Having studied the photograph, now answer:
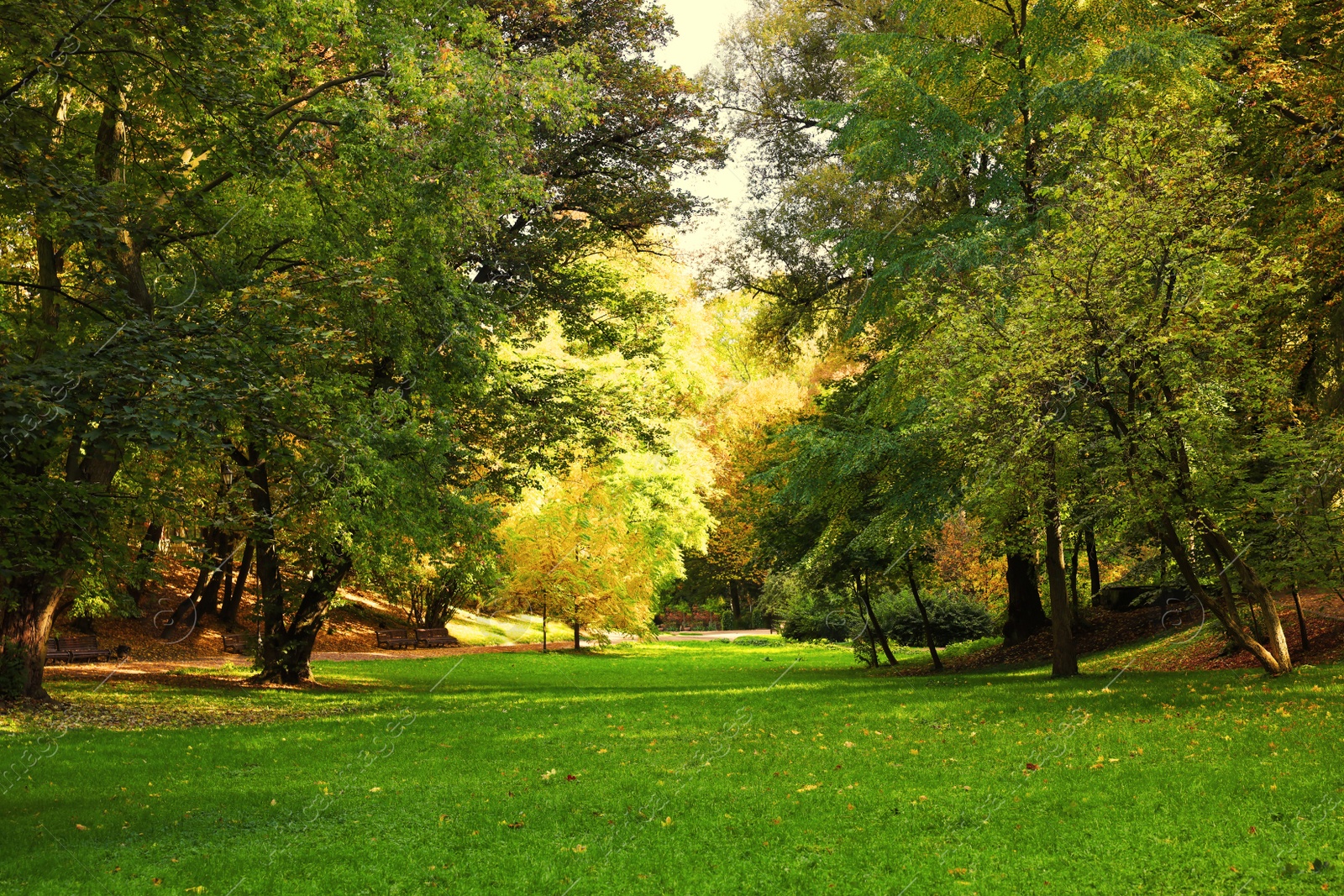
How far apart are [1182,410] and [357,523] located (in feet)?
33.6

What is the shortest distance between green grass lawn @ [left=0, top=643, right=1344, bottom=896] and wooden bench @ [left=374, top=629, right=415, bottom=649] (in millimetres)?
17130

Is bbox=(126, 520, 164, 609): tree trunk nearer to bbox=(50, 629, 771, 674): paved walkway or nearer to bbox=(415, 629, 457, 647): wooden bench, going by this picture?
bbox=(50, 629, 771, 674): paved walkway

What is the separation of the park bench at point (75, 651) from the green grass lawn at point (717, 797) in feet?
22.1

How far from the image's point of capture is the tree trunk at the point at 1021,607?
23969 millimetres

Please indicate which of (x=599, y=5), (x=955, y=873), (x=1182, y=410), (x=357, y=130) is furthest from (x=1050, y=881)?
(x=599, y=5)

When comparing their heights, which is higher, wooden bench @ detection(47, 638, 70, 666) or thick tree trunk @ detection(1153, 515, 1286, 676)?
thick tree trunk @ detection(1153, 515, 1286, 676)

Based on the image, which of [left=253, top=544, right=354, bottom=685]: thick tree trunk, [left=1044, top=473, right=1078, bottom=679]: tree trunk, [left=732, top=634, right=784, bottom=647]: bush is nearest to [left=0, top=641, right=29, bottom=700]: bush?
[left=253, top=544, right=354, bottom=685]: thick tree trunk

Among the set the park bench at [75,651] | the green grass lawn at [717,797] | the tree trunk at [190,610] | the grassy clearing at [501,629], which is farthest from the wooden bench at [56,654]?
the grassy clearing at [501,629]

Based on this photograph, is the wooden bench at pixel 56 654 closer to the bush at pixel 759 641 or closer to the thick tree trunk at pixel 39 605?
the thick tree trunk at pixel 39 605

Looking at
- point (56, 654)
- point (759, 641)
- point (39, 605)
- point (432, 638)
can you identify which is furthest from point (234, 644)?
point (759, 641)

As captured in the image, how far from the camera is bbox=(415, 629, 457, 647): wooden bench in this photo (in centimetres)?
3272

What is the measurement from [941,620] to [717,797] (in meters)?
22.9

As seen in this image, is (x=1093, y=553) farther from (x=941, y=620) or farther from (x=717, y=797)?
(x=717, y=797)

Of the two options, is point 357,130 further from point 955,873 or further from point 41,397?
point 955,873
